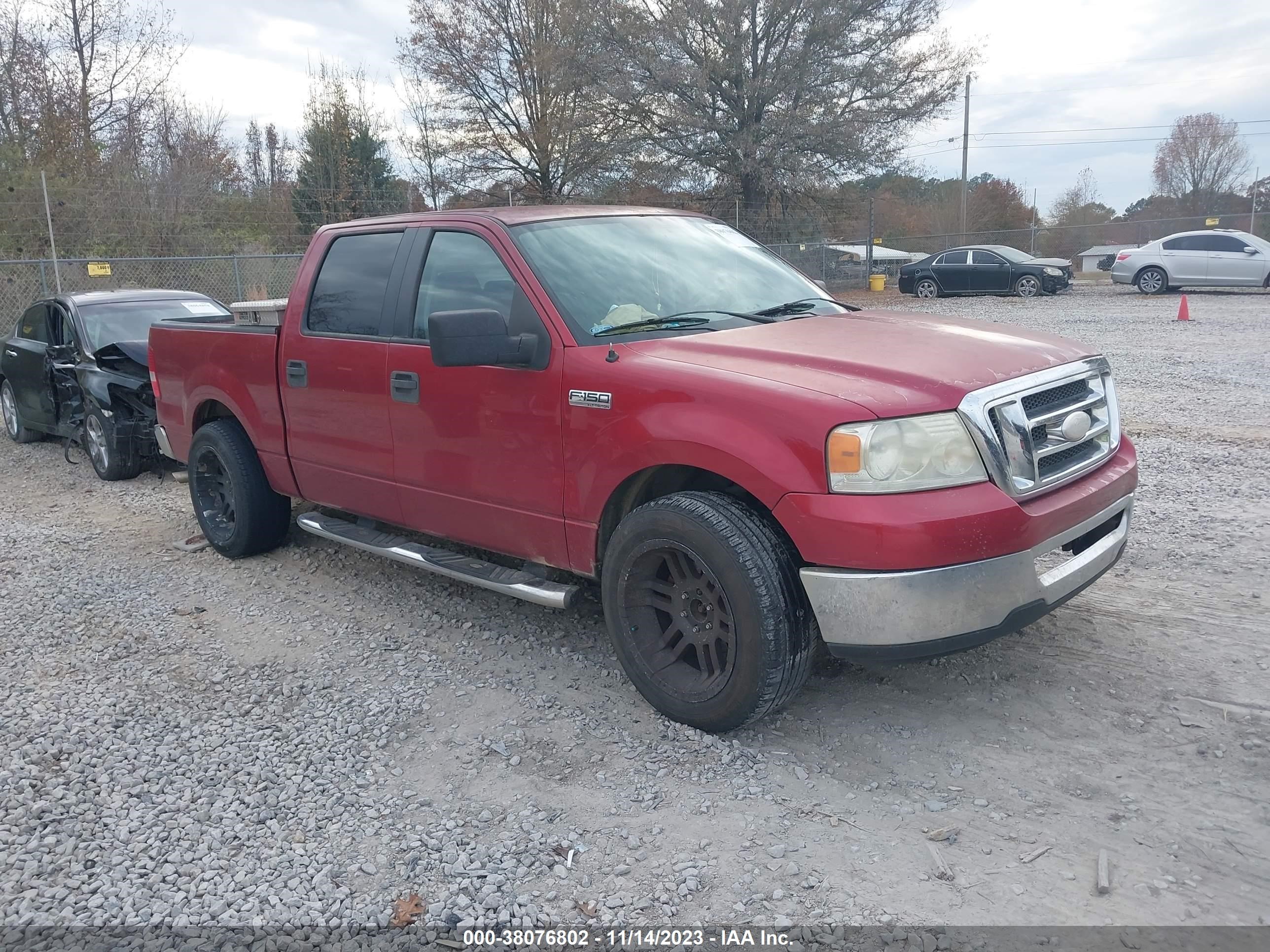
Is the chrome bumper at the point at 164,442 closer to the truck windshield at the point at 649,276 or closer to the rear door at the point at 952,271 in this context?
the truck windshield at the point at 649,276

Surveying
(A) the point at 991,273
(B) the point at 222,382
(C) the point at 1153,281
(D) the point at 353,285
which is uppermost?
(A) the point at 991,273

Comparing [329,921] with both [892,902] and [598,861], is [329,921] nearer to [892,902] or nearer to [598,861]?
[598,861]

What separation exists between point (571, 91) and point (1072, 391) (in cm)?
2754

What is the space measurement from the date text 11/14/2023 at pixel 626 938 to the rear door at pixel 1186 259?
24.6 m

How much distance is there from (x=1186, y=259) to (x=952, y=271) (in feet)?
17.3

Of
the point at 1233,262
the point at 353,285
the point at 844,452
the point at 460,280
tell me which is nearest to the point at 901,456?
the point at 844,452

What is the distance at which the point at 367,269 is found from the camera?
4.96 metres

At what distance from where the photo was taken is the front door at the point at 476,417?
401cm

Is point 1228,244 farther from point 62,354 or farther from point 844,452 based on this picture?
point 844,452

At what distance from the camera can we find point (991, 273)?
82.1ft

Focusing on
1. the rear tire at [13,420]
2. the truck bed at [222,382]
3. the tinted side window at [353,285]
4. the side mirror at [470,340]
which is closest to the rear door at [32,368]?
the rear tire at [13,420]

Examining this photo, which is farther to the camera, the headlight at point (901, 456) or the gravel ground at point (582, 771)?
the headlight at point (901, 456)

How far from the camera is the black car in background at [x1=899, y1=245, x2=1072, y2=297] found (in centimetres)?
2481

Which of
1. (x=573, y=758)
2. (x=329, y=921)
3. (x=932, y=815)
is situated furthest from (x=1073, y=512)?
(x=329, y=921)
